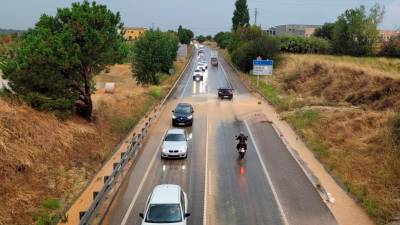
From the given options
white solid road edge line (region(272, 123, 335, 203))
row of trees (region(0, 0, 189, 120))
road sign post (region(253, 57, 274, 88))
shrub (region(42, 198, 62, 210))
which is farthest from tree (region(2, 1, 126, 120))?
road sign post (region(253, 57, 274, 88))

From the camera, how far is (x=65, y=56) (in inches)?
960

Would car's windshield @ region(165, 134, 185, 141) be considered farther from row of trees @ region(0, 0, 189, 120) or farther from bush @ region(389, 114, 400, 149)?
bush @ region(389, 114, 400, 149)

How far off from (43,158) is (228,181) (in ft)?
28.0

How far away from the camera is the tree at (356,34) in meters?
84.0

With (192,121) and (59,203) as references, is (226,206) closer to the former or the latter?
(59,203)

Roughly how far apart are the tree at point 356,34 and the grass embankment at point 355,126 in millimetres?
34236

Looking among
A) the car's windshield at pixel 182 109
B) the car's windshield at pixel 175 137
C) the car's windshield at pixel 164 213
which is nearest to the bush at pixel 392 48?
the car's windshield at pixel 182 109

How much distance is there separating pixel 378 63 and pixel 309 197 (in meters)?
51.0

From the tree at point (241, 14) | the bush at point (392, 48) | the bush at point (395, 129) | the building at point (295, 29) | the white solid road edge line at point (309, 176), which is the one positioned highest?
the tree at point (241, 14)

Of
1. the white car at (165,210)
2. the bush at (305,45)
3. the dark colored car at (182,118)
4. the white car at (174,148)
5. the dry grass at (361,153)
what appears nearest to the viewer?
the white car at (165,210)

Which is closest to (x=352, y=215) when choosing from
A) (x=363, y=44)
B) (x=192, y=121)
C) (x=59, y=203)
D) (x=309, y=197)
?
(x=309, y=197)

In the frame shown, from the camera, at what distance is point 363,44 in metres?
84.8

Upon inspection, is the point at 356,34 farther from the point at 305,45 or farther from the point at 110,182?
the point at 110,182

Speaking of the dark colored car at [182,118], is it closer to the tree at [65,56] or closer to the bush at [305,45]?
the tree at [65,56]
